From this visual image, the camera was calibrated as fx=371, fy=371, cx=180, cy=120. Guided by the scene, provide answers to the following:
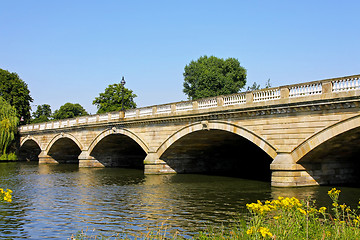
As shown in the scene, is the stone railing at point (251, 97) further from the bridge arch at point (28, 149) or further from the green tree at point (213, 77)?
the green tree at point (213, 77)

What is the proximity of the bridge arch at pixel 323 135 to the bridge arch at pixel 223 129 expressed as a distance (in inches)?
56.9

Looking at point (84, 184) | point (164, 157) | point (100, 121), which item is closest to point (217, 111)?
point (164, 157)

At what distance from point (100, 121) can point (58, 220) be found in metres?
23.3

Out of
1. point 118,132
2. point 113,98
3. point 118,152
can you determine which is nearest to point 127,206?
point 118,132

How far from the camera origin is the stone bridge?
1677cm

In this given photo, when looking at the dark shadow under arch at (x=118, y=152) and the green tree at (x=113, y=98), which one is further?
the green tree at (x=113, y=98)

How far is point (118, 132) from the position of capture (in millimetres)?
31719

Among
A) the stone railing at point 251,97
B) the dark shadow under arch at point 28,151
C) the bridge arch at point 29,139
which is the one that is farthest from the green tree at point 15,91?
the stone railing at point 251,97

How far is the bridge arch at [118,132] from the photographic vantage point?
2883 centimetres

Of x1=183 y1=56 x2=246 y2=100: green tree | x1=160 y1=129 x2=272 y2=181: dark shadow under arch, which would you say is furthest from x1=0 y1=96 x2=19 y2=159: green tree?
x1=160 y1=129 x2=272 y2=181: dark shadow under arch

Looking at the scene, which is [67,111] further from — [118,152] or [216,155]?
[216,155]

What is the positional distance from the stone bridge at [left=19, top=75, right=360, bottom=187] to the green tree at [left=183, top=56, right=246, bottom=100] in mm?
24264

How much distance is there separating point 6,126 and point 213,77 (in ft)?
100

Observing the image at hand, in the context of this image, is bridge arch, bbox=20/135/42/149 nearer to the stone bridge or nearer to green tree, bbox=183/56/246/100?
the stone bridge
